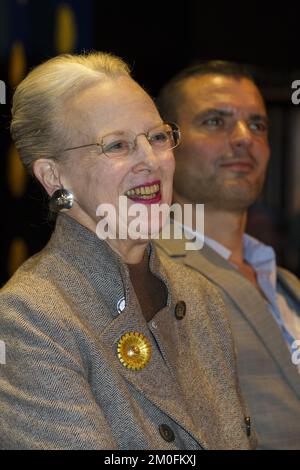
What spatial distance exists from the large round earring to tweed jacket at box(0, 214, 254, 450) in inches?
1.0

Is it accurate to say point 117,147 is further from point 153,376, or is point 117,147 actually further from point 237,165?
→ point 237,165

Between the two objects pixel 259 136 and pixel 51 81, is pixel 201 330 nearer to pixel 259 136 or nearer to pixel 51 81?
pixel 51 81

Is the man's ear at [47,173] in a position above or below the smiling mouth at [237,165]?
above

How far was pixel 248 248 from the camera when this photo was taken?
2752 millimetres

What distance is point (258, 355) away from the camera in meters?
2.25

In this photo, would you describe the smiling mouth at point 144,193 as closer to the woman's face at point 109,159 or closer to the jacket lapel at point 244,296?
the woman's face at point 109,159

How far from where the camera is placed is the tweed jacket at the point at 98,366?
1.47 metres

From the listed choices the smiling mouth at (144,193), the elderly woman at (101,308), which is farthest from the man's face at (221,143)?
the smiling mouth at (144,193)

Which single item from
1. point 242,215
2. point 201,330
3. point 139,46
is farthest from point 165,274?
point 139,46

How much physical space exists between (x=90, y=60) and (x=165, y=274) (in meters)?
0.48

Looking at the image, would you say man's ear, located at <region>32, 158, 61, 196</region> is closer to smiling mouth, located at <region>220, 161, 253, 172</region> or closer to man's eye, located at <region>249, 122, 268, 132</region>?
smiling mouth, located at <region>220, 161, 253, 172</region>

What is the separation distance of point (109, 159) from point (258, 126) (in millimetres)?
1090

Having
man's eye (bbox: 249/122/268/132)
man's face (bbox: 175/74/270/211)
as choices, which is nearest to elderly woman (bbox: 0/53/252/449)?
man's face (bbox: 175/74/270/211)

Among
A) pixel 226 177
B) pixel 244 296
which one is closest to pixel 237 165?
pixel 226 177
